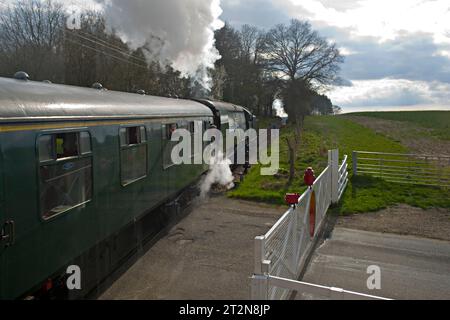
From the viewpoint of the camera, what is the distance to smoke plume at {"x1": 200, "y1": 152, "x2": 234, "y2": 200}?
39.9ft

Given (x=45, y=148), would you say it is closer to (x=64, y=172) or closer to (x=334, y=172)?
(x=64, y=172)

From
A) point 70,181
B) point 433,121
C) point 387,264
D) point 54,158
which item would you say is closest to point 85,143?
point 70,181

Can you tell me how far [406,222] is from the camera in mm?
9453

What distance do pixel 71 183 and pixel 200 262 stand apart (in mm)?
2847

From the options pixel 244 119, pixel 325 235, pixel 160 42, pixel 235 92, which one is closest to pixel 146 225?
pixel 325 235

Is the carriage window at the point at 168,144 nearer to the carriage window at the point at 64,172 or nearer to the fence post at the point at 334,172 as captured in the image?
the carriage window at the point at 64,172

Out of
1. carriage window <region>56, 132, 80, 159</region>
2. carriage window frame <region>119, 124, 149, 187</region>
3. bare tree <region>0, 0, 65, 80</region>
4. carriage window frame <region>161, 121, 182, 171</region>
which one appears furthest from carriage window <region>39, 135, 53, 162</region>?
bare tree <region>0, 0, 65, 80</region>

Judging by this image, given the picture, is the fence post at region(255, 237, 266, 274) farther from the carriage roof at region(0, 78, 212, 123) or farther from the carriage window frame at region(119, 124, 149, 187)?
the carriage window frame at region(119, 124, 149, 187)

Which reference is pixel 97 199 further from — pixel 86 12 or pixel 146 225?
pixel 86 12

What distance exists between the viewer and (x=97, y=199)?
5363 millimetres

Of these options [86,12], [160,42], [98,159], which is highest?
[86,12]

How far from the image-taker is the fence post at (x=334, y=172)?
Result: 9.99 metres
